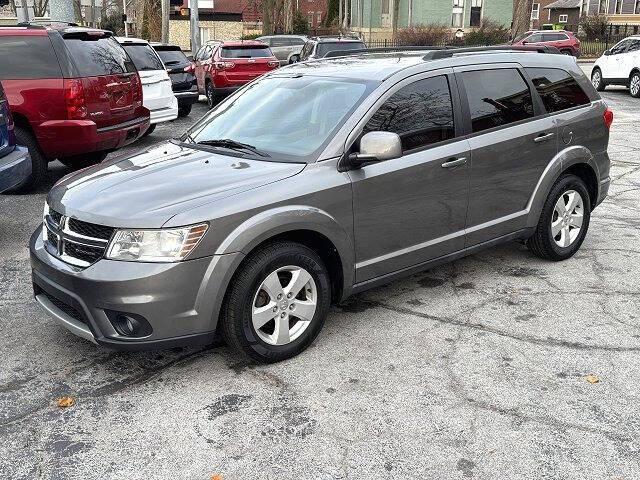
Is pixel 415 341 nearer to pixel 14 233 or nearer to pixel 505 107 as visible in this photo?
pixel 505 107

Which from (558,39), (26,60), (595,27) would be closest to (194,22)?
(558,39)

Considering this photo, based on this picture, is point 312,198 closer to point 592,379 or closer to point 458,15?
point 592,379

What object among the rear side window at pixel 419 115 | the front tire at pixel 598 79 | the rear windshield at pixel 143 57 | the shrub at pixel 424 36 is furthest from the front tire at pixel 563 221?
the shrub at pixel 424 36

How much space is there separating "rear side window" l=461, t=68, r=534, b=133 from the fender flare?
43 cm

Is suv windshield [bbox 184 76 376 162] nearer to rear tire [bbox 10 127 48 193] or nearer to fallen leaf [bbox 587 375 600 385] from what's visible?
fallen leaf [bbox 587 375 600 385]

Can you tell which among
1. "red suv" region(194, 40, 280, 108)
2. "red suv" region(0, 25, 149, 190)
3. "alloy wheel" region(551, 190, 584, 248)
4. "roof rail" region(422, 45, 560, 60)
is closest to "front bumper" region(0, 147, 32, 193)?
"red suv" region(0, 25, 149, 190)

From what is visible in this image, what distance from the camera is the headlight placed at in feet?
12.2

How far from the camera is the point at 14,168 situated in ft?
21.5

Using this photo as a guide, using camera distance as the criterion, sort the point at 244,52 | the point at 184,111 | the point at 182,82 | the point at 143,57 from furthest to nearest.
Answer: the point at 244,52
the point at 184,111
the point at 182,82
the point at 143,57

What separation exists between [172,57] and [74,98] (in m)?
8.70

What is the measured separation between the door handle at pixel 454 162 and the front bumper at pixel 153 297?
171cm

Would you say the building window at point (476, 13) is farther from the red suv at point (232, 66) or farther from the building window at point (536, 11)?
the red suv at point (232, 66)

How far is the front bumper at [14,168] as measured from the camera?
6398mm

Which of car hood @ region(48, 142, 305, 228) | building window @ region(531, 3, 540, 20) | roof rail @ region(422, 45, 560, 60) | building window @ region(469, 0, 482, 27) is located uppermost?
building window @ region(531, 3, 540, 20)
